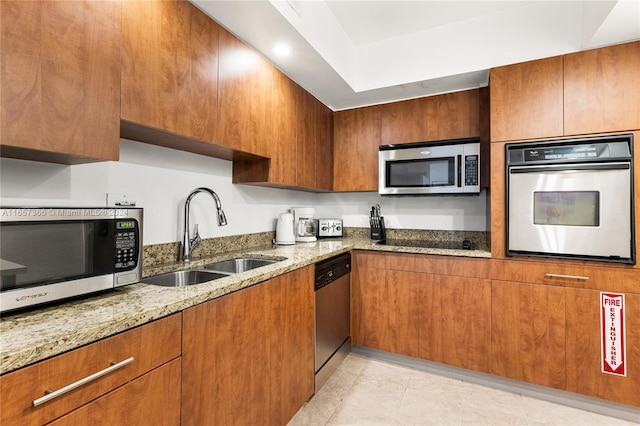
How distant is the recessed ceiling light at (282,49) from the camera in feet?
6.03

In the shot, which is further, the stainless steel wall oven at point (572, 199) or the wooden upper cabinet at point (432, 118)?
the wooden upper cabinet at point (432, 118)

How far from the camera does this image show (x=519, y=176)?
1.96 metres

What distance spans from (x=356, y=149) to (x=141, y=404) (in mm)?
2438

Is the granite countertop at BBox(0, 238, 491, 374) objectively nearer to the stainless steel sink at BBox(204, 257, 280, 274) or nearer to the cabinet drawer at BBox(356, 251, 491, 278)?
the stainless steel sink at BBox(204, 257, 280, 274)

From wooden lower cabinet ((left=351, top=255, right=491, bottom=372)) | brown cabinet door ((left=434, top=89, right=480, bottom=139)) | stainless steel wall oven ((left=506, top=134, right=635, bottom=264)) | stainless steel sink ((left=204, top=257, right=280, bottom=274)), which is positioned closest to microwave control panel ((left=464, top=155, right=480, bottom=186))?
brown cabinet door ((left=434, top=89, right=480, bottom=139))

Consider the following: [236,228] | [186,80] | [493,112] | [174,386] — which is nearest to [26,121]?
[186,80]

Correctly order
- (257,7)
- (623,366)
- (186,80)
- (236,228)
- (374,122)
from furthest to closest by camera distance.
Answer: (374,122) < (236,228) < (623,366) < (257,7) < (186,80)

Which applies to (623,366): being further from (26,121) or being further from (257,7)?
(26,121)

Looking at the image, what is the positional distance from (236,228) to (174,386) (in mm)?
1295

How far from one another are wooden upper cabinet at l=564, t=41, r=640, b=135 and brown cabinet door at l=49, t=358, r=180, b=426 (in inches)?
94.9

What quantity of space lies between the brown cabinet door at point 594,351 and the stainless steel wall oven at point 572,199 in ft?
0.87

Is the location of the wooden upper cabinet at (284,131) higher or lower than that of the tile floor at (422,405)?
higher

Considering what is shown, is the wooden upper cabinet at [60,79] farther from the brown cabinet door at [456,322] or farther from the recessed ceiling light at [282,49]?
the brown cabinet door at [456,322]

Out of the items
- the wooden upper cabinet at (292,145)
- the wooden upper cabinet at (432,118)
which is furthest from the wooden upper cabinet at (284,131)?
the wooden upper cabinet at (432,118)
